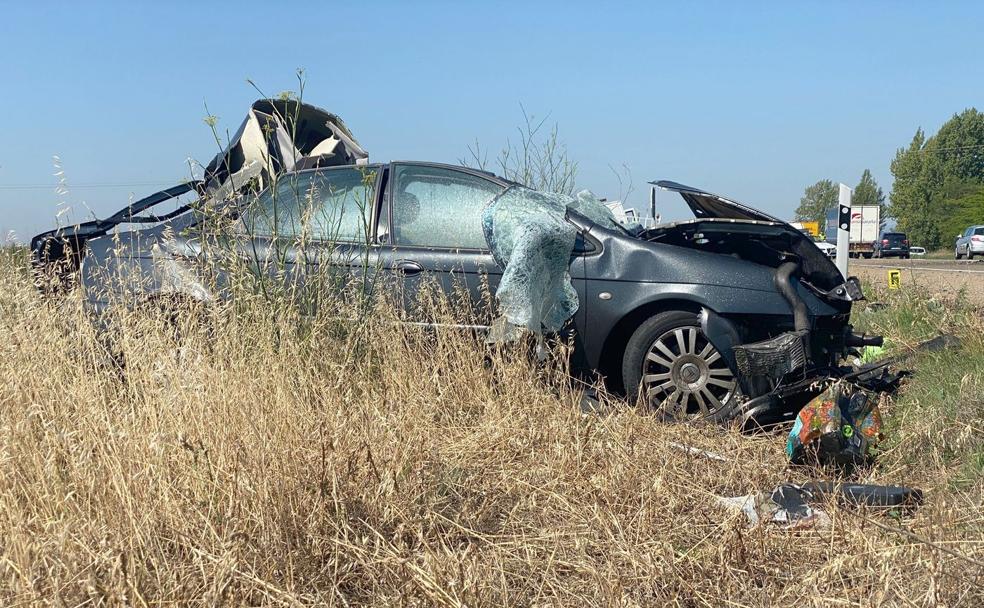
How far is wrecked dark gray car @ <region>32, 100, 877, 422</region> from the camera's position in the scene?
5.24 metres

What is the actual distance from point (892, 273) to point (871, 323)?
253 centimetres

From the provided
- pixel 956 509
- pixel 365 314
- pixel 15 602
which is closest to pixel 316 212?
pixel 365 314

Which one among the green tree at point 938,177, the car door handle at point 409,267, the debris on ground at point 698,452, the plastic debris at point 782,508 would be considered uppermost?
the green tree at point 938,177

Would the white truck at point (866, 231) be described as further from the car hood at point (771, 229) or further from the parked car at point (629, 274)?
the parked car at point (629, 274)

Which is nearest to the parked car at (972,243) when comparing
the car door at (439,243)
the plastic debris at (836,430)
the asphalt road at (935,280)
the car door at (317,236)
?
the asphalt road at (935,280)

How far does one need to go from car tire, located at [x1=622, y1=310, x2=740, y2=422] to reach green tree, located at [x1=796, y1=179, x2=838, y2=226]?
127 meters

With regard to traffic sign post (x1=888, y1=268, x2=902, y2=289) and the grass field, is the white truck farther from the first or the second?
the grass field

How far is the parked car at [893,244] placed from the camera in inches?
1987

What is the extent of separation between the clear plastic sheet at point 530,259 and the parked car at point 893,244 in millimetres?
50060

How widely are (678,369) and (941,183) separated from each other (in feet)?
266

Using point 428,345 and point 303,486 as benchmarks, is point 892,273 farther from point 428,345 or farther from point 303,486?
point 303,486

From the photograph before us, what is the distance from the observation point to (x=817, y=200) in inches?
5221

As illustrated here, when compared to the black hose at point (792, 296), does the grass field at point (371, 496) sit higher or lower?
→ lower

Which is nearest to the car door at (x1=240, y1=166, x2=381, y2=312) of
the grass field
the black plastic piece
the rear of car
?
the grass field
